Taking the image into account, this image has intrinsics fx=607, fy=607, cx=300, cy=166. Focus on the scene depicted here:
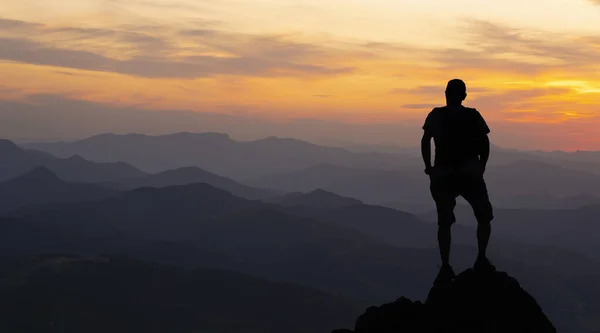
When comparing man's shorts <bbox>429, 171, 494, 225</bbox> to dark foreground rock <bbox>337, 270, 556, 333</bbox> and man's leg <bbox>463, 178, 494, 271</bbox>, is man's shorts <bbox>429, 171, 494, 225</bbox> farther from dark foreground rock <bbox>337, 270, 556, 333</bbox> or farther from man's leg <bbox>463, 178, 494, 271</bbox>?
dark foreground rock <bbox>337, 270, 556, 333</bbox>

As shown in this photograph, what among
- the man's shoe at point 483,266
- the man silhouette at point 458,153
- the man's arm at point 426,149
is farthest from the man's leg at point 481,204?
the man's arm at point 426,149

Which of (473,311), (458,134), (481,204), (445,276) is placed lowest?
(473,311)

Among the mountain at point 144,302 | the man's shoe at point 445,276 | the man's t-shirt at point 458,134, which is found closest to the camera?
the man's t-shirt at point 458,134

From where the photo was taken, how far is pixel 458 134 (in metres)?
14.8

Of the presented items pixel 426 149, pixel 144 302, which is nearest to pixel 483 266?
pixel 426 149

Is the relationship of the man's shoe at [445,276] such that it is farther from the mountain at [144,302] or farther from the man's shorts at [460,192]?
the mountain at [144,302]

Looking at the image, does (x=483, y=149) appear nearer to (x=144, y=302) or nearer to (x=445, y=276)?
(x=445, y=276)

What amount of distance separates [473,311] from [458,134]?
14.6 feet

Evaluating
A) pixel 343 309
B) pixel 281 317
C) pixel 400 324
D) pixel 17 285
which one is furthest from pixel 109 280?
pixel 400 324

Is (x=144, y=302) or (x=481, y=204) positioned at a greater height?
(x=481, y=204)

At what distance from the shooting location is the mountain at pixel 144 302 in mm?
161750

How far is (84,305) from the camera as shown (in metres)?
172

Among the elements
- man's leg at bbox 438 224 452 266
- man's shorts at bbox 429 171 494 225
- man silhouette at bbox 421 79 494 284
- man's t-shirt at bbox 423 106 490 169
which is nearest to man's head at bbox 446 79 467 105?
man silhouette at bbox 421 79 494 284

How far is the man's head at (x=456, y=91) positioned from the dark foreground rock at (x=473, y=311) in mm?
4564
